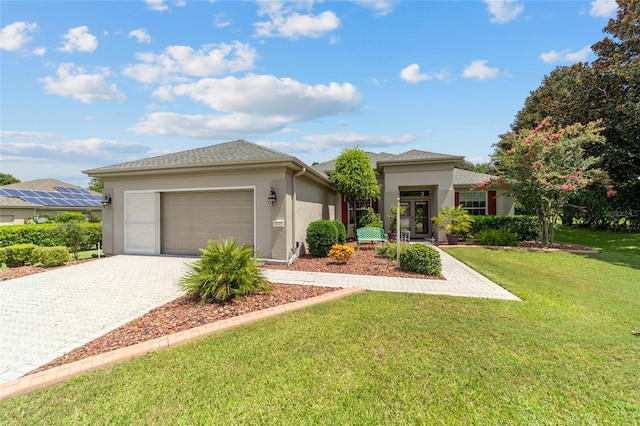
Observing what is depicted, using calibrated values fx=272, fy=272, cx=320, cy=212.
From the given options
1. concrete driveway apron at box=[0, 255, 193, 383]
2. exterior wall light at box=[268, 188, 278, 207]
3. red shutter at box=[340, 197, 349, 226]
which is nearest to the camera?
concrete driveway apron at box=[0, 255, 193, 383]

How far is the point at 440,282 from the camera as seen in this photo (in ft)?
22.5

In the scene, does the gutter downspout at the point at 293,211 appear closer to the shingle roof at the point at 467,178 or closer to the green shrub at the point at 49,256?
the green shrub at the point at 49,256


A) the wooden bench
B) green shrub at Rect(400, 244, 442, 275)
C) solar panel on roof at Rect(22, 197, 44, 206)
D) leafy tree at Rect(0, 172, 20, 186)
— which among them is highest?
leafy tree at Rect(0, 172, 20, 186)

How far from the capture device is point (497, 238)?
529 inches

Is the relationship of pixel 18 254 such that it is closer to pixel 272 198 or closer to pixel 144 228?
pixel 144 228

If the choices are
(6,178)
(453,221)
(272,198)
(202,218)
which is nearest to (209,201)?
(202,218)

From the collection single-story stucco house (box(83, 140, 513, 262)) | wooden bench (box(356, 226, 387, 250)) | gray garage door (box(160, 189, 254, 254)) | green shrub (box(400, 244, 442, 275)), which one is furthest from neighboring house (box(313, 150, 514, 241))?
gray garage door (box(160, 189, 254, 254))

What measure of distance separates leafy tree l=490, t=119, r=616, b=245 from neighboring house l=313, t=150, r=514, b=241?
5.83 ft

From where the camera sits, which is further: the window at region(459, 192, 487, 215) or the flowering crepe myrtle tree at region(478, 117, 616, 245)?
the window at region(459, 192, 487, 215)

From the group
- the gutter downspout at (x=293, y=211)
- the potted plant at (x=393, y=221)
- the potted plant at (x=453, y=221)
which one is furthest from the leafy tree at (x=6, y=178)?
the potted plant at (x=453, y=221)

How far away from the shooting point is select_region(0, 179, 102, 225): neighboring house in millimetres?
20669

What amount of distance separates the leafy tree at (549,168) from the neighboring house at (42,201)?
3288cm

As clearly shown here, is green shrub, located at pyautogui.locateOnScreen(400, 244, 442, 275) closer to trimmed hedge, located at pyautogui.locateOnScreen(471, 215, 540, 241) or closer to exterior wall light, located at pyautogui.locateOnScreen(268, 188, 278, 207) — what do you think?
exterior wall light, located at pyautogui.locateOnScreen(268, 188, 278, 207)

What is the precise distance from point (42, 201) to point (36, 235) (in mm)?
14282
